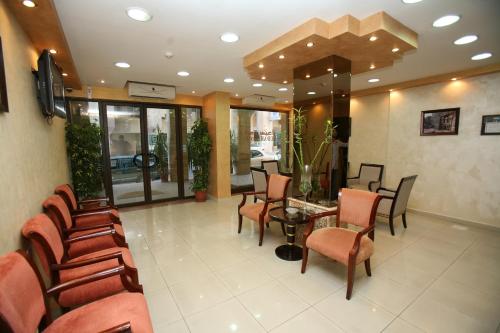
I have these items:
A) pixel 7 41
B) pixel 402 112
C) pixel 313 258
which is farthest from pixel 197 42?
pixel 402 112

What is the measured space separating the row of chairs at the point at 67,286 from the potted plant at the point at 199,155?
3375mm

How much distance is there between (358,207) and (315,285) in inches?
37.5

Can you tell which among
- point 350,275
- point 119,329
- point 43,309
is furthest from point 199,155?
point 119,329

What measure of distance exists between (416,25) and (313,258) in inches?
111

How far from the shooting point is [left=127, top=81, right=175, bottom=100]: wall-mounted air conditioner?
4.46 meters

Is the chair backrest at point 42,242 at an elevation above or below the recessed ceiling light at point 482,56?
below

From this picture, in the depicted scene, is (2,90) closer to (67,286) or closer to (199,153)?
(67,286)

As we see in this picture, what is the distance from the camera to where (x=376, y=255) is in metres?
2.99

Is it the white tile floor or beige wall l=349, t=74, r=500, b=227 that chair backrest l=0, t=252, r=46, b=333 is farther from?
beige wall l=349, t=74, r=500, b=227

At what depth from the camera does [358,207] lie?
2566 mm

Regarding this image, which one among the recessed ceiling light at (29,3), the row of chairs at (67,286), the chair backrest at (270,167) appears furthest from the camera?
the chair backrest at (270,167)

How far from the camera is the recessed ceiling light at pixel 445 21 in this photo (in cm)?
221

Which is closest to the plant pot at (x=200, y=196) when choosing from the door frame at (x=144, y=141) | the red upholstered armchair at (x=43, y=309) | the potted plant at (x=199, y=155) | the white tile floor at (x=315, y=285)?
the potted plant at (x=199, y=155)

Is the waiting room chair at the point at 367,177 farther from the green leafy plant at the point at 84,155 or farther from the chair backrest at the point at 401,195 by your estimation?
the green leafy plant at the point at 84,155
